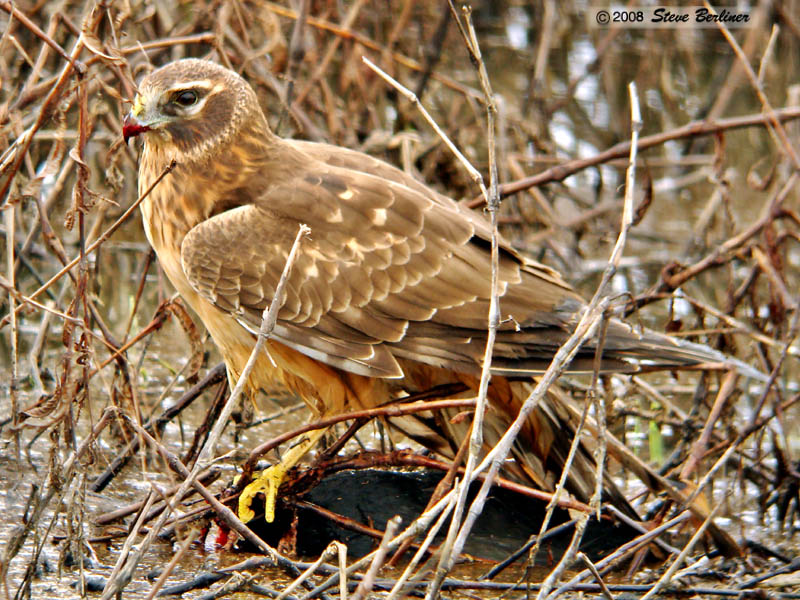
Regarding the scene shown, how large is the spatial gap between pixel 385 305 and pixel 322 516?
72cm

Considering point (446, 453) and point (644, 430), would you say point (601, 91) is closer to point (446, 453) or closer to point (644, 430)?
point (644, 430)

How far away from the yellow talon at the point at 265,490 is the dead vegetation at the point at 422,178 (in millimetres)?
154

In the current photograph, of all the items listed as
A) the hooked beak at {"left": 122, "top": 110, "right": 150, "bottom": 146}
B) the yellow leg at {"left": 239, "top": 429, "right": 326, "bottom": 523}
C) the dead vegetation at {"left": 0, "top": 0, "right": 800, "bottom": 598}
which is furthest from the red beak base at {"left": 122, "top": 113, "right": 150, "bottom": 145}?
the yellow leg at {"left": 239, "top": 429, "right": 326, "bottom": 523}

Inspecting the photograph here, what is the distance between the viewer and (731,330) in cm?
416

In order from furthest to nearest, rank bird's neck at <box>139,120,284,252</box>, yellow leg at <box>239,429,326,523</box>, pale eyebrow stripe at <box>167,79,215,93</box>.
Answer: bird's neck at <box>139,120,284,252</box>, pale eyebrow stripe at <box>167,79,215,93</box>, yellow leg at <box>239,429,326,523</box>

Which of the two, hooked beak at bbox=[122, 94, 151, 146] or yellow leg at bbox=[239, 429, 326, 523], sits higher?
hooked beak at bbox=[122, 94, 151, 146]

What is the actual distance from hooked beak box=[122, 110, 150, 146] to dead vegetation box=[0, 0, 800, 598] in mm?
123

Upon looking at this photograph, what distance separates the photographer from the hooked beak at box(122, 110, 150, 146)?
3789 mm

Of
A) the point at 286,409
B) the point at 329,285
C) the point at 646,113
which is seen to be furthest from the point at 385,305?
the point at 646,113

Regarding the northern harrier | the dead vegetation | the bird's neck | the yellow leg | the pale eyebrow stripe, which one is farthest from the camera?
the bird's neck

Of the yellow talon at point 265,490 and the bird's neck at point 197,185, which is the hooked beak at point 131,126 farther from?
the yellow talon at point 265,490

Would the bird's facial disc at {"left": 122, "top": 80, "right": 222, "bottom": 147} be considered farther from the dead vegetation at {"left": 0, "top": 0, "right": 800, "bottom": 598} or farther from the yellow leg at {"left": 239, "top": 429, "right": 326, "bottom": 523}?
the yellow leg at {"left": 239, "top": 429, "right": 326, "bottom": 523}

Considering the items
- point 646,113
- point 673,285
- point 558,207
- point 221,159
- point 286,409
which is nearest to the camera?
point 221,159

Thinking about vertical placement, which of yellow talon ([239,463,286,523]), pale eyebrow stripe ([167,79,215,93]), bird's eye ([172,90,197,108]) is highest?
pale eyebrow stripe ([167,79,215,93])
